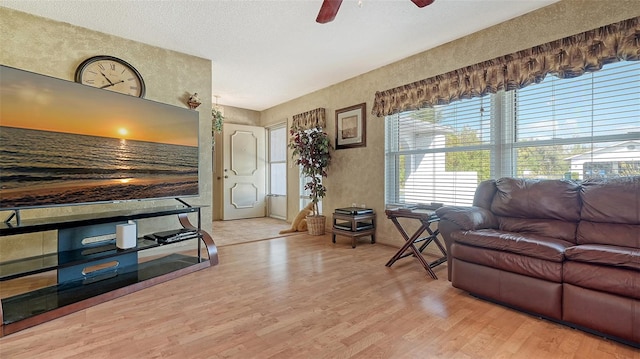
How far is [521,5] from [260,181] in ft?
17.4

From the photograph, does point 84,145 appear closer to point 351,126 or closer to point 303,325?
point 303,325

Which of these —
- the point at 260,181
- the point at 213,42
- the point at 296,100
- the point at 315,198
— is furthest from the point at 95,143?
the point at 260,181

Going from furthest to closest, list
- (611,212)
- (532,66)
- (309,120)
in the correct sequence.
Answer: (309,120) → (532,66) → (611,212)

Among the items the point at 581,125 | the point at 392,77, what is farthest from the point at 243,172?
the point at 581,125

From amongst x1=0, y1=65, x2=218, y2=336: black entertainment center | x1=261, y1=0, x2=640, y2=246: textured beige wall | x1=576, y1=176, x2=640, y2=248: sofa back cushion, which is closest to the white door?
x1=261, y1=0, x2=640, y2=246: textured beige wall

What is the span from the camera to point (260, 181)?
659 centimetres

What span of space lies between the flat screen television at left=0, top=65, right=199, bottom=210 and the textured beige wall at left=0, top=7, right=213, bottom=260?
0.66 metres

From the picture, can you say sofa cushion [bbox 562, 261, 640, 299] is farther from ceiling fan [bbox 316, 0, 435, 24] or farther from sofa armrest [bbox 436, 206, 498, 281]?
ceiling fan [bbox 316, 0, 435, 24]

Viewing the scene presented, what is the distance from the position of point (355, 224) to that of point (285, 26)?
244cm

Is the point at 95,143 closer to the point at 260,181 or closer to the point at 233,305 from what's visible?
the point at 233,305

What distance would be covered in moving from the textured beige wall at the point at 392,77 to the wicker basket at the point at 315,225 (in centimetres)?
33

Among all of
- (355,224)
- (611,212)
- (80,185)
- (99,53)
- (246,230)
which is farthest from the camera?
(246,230)

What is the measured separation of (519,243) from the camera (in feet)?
6.61

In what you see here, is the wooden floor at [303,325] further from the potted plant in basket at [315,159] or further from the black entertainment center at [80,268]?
the potted plant in basket at [315,159]
